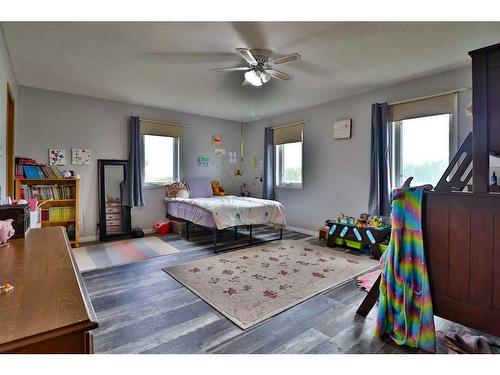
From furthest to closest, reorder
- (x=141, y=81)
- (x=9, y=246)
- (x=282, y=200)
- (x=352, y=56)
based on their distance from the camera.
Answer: (x=282, y=200) → (x=141, y=81) → (x=352, y=56) → (x=9, y=246)

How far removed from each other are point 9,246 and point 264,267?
7.51 feet

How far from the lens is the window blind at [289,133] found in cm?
504

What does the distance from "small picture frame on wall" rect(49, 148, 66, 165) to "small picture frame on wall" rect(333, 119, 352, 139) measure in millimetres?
4337

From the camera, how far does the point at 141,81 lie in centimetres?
358

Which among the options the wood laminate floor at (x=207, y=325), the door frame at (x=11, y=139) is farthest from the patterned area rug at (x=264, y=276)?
the door frame at (x=11, y=139)

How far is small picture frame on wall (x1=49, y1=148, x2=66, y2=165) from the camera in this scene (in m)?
4.04

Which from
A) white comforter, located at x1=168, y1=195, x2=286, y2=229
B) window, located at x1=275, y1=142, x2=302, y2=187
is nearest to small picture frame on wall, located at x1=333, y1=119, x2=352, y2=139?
window, located at x1=275, y1=142, x2=302, y2=187

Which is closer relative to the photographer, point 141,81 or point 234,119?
point 141,81

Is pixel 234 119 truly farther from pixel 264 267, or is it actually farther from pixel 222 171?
pixel 264 267

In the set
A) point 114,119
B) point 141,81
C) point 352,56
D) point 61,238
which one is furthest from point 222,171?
point 61,238

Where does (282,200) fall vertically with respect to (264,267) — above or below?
above

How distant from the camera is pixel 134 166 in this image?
4637 mm

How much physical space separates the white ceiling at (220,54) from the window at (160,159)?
1.04m

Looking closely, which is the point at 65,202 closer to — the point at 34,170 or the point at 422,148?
the point at 34,170
